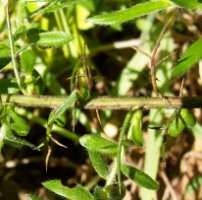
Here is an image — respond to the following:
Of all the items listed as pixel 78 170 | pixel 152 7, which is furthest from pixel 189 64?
pixel 78 170

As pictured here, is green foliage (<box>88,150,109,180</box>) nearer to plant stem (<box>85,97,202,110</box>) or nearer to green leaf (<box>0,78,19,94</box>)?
plant stem (<box>85,97,202,110</box>)

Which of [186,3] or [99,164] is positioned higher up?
[186,3]

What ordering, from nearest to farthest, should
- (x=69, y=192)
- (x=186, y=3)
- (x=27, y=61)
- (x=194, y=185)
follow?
(x=186, y=3)
(x=69, y=192)
(x=27, y=61)
(x=194, y=185)

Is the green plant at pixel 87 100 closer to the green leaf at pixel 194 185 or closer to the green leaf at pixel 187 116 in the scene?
the green leaf at pixel 187 116

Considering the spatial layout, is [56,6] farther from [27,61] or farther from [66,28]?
[66,28]

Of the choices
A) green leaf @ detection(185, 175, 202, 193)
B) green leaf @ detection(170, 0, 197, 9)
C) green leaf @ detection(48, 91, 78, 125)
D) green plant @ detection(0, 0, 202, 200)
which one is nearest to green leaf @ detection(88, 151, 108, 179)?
green plant @ detection(0, 0, 202, 200)

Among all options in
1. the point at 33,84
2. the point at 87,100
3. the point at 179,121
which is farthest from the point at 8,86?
the point at 179,121

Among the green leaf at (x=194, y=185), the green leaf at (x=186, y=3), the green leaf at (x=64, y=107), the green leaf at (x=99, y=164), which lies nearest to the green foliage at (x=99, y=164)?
the green leaf at (x=99, y=164)
